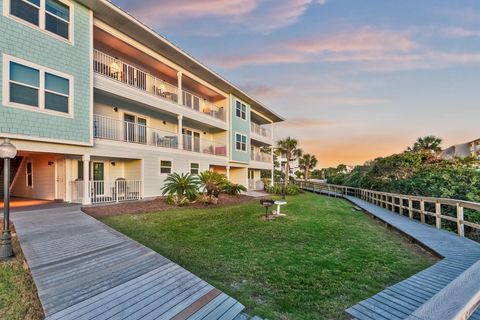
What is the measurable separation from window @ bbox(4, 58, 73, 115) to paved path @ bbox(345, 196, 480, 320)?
468 inches

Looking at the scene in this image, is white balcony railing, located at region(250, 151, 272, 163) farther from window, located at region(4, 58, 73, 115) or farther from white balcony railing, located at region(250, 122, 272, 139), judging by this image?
window, located at region(4, 58, 73, 115)

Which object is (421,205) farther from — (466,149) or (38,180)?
(466,149)

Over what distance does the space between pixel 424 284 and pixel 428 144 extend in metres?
30.0

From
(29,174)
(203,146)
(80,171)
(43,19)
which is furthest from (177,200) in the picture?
(43,19)

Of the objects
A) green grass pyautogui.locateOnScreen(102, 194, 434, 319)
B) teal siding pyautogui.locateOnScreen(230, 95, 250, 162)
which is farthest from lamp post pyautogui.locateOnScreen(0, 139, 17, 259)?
teal siding pyautogui.locateOnScreen(230, 95, 250, 162)

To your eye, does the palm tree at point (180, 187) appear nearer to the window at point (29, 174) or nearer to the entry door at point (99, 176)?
the entry door at point (99, 176)

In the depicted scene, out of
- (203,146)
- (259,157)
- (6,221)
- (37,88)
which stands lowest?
(6,221)

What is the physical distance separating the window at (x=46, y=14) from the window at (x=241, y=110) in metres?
14.7

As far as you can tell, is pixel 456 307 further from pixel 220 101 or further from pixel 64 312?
pixel 220 101

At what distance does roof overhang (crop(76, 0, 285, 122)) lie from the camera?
36.9 feet

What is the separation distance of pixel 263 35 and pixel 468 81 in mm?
13710

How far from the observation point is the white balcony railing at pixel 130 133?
41.8 feet

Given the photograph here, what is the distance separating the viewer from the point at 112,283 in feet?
13.0

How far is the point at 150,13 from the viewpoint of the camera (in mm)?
15086
